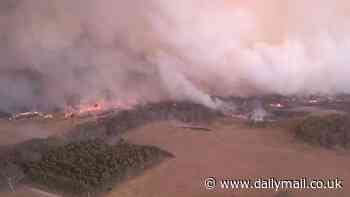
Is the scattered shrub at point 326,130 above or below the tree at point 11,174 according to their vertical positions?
above

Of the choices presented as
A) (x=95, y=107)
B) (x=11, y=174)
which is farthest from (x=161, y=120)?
(x=11, y=174)

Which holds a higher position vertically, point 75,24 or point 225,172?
point 75,24

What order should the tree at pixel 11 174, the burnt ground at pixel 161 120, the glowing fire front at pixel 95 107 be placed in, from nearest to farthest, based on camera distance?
the tree at pixel 11 174
the burnt ground at pixel 161 120
the glowing fire front at pixel 95 107

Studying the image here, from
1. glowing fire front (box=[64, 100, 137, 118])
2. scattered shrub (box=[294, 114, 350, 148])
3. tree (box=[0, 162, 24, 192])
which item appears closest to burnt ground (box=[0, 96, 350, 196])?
tree (box=[0, 162, 24, 192])

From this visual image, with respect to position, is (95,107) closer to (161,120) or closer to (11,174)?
(161,120)

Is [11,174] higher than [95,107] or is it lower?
lower

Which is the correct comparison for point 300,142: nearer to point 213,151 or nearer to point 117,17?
point 213,151

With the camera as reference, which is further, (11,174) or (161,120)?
(161,120)

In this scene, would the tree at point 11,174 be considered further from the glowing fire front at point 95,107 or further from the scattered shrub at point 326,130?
the scattered shrub at point 326,130

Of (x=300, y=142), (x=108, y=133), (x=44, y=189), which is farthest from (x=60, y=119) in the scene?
(x=300, y=142)

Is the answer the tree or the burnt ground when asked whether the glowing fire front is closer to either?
the burnt ground

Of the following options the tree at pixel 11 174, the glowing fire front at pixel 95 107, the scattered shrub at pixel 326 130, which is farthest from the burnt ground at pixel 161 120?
the glowing fire front at pixel 95 107
